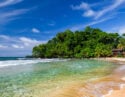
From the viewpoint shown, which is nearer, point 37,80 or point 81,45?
point 37,80

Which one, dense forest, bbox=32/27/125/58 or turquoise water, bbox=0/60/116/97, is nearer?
turquoise water, bbox=0/60/116/97

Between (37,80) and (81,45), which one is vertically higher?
(81,45)

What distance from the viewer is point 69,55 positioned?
67875mm

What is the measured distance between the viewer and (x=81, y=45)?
6919cm

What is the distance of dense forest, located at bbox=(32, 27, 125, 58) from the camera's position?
195 ft

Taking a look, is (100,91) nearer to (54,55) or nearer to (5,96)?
(5,96)

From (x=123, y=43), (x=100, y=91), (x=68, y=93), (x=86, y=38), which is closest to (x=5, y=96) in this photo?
(x=68, y=93)

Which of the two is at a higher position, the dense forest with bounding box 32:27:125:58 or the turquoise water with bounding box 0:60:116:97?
the dense forest with bounding box 32:27:125:58

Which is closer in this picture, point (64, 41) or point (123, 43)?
point (123, 43)

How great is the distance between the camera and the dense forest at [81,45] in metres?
59.6

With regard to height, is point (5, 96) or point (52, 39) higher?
point (52, 39)

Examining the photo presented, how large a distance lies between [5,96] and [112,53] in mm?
53145

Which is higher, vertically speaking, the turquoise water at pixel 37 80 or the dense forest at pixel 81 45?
the dense forest at pixel 81 45

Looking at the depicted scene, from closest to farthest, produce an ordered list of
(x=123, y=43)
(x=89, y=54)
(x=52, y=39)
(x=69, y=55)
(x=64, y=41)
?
(x=123, y=43) < (x=89, y=54) < (x=69, y=55) < (x=64, y=41) < (x=52, y=39)
